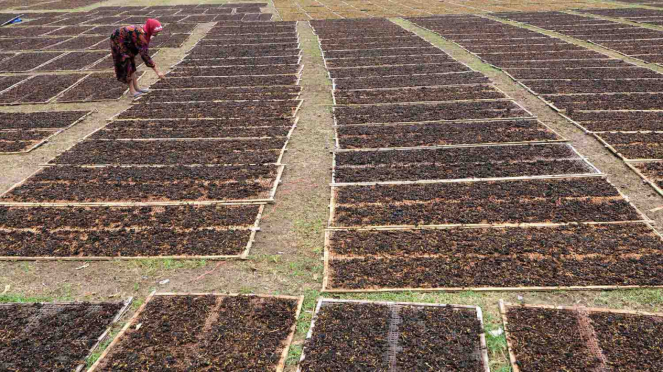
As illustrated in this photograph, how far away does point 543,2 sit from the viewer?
1866 cm

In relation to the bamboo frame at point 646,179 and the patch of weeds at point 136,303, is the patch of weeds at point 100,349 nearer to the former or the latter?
the patch of weeds at point 136,303

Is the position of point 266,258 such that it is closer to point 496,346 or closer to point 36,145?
point 496,346

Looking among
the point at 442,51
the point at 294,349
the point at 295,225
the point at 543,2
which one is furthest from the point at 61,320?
the point at 543,2

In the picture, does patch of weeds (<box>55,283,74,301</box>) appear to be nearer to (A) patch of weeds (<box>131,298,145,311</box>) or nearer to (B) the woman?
(A) patch of weeds (<box>131,298,145,311</box>)

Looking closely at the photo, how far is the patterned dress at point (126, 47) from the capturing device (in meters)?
7.73

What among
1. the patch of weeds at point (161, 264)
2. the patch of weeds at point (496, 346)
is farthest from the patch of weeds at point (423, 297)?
the patch of weeds at point (161, 264)

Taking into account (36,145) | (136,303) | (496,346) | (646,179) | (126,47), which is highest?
(126,47)

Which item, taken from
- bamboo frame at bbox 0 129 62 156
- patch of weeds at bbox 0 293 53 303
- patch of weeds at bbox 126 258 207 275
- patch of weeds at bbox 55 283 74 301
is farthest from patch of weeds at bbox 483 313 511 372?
bamboo frame at bbox 0 129 62 156

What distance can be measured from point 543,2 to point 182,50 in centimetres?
1520

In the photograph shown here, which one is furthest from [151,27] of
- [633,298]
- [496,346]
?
[633,298]

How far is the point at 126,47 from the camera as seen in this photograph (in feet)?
25.6

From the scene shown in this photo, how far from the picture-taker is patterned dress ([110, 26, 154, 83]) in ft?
25.4

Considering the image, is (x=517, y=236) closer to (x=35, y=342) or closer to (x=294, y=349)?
(x=294, y=349)

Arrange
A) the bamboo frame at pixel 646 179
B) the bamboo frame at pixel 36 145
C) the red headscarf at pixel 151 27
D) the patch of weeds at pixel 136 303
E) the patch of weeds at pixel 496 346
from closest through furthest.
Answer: the patch of weeds at pixel 496 346 < the patch of weeds at pixel 136 303 < the bamboo frame at pixel 646 179 < the bamboo frame at pixel 36 145 < the red headscarf at pixel 151 27
